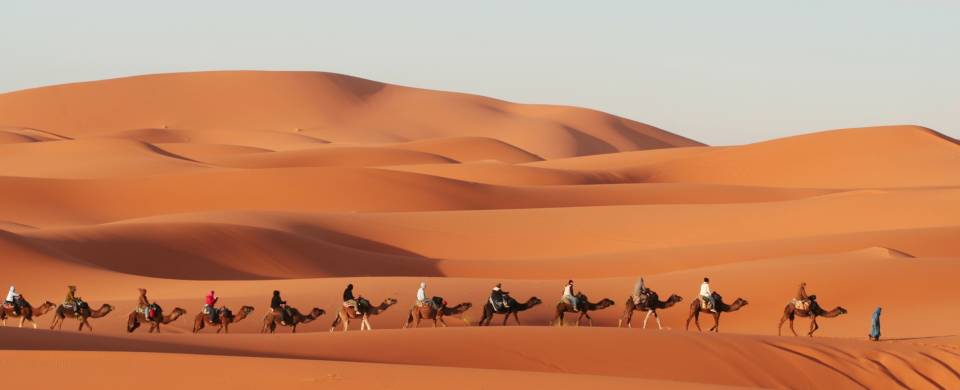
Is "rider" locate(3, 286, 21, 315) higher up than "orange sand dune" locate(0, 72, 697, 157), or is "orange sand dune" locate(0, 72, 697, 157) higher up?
"orange sand dune" locate(0, 72, 697, 157)

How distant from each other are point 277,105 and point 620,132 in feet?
114

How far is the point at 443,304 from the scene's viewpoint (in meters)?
25.4

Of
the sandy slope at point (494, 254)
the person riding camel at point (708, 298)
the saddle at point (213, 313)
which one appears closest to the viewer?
the sandy slope at point (494, 254)

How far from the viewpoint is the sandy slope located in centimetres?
1719

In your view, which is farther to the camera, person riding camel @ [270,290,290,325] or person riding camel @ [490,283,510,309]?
person riding camel @ [490,283,510,309]

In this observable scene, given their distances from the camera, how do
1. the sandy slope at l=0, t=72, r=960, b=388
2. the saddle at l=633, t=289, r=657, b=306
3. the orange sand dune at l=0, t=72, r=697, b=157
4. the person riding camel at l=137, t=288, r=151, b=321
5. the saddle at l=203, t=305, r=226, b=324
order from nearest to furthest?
the sandy slope at l=0, t=72, r=960, b=388
the person riding camel at l=137, t=288, r=151, b=321
the saddle at l=203, t=305, r=226, b=324
the saddle at l=633, t=289, r=657, b=306
the orange sand dune at l=0, t=72, r=697, b=157

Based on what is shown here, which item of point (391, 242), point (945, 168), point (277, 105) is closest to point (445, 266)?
point (391, 242)

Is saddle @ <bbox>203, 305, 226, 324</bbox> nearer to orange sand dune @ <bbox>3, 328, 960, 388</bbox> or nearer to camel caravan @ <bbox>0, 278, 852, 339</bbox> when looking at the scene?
camel caravan @ <bbox>0, 278, 852, 339</bbox>


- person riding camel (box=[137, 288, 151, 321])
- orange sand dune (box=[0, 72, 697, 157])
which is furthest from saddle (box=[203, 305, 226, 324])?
orange sand dune (box=[0, 72, 697, 157])

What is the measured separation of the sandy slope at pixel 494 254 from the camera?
17188mm

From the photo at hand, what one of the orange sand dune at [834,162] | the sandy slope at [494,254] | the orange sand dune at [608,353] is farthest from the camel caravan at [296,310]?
the orange sand dune at [834,162]

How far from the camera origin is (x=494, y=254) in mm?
46562

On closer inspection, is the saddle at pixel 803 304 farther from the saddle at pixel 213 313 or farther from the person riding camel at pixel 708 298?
the saddle at pixel 213 313

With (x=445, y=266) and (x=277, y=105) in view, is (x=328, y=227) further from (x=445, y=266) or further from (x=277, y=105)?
(x=277, y=105)
